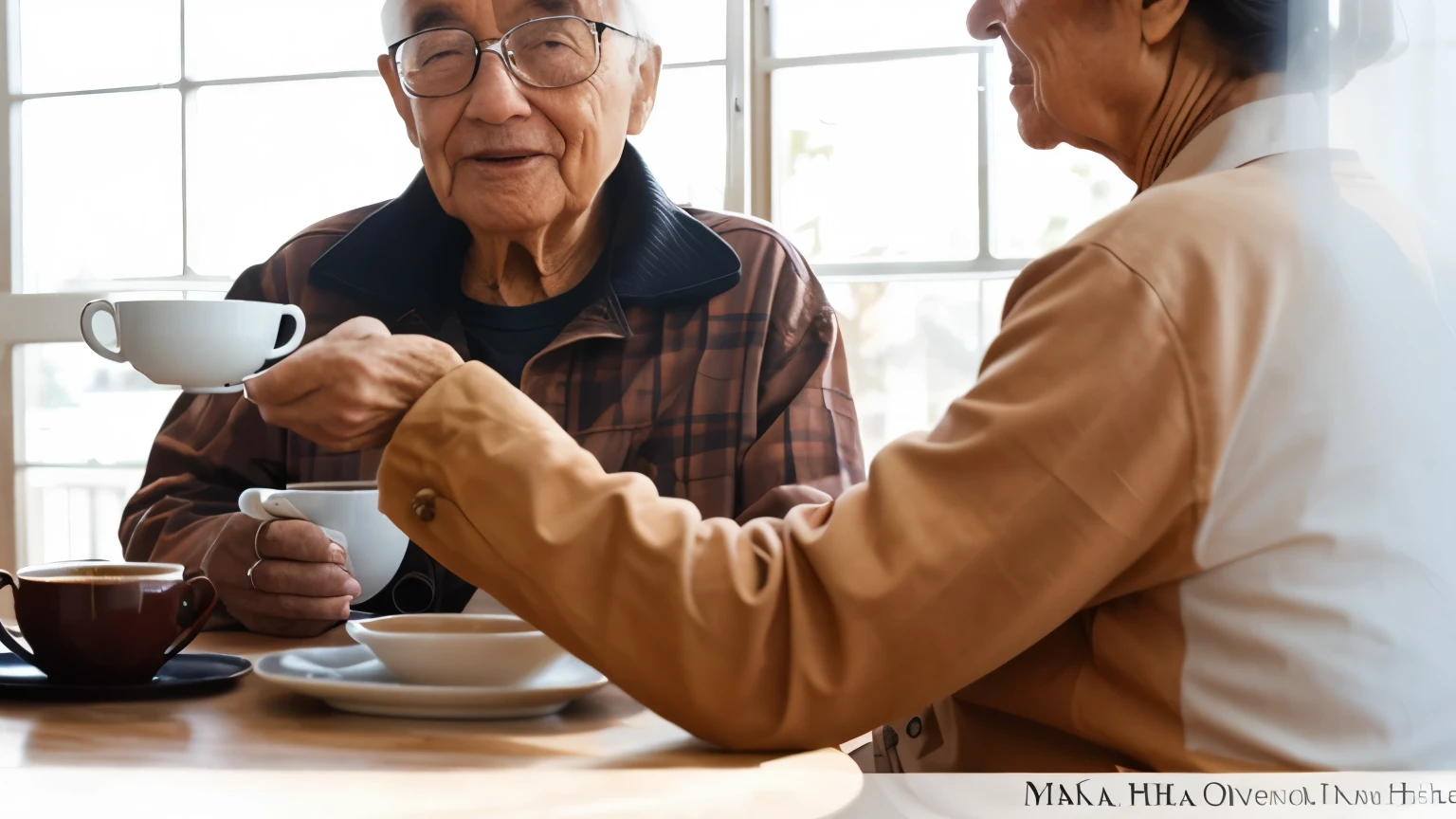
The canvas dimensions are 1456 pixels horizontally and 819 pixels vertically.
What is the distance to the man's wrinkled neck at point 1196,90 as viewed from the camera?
603 mm

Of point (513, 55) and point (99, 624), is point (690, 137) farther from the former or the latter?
point (99, 624)

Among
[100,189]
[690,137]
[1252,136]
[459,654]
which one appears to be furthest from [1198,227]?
[100,189]

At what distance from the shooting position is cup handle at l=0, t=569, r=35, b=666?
60 cm

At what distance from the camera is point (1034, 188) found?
137cm

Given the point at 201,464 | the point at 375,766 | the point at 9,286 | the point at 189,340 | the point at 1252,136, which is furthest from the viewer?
the point at 9,286

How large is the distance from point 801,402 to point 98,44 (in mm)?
786

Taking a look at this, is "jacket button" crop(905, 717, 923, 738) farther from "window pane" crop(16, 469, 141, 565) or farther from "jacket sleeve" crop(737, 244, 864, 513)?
"window pane" crop(16, 469, 141, 565)

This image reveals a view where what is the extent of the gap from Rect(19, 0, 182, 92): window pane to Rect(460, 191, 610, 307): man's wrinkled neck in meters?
0.40

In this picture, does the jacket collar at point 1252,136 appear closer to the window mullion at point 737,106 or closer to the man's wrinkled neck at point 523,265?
the man's wrinkled neck at point 523,265

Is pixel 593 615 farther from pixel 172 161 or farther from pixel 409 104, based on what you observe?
pixel 172 161

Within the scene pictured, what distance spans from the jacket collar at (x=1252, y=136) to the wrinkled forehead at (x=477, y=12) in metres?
0.65

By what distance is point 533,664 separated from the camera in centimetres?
58

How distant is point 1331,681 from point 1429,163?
13.2 inches

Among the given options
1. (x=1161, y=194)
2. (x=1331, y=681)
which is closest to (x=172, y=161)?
(x=1161, y=194)
